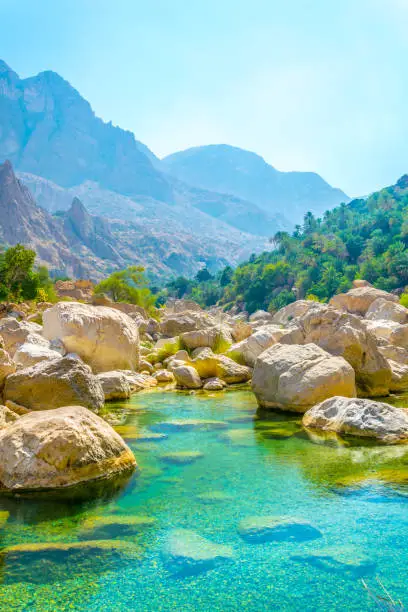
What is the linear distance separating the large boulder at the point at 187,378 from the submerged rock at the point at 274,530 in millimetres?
11047

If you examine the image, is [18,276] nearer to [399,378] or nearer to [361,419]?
[399,378]

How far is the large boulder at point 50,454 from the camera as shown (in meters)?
8.02

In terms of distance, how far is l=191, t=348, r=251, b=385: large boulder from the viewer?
19234 millimetres

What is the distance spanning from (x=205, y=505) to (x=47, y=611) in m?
3.06

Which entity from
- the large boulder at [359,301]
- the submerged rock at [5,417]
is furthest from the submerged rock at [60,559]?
the large boulder at [359,301]

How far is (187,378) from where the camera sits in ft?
59.7

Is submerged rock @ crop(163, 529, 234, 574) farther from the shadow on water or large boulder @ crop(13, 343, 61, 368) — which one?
large boulder @ crop(13, 343, 61, 368)

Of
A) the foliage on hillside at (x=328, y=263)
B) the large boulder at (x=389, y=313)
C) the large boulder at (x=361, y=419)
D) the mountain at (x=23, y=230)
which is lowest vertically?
the large boulder at (x=361, y=419)

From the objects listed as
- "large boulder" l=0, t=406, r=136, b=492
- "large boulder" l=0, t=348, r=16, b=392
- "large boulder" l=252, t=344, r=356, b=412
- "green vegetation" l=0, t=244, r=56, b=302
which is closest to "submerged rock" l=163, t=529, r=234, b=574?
"large boulder" l=0, t=406, r=136, b=492

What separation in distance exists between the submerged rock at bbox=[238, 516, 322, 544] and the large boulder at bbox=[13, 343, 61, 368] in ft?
31.2

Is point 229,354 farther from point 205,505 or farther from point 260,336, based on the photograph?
point 205,505

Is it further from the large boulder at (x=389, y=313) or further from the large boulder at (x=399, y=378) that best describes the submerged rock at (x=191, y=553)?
the large boulder at (x=389, y=313)

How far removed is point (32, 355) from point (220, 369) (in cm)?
694

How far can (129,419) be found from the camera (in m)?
13.3
